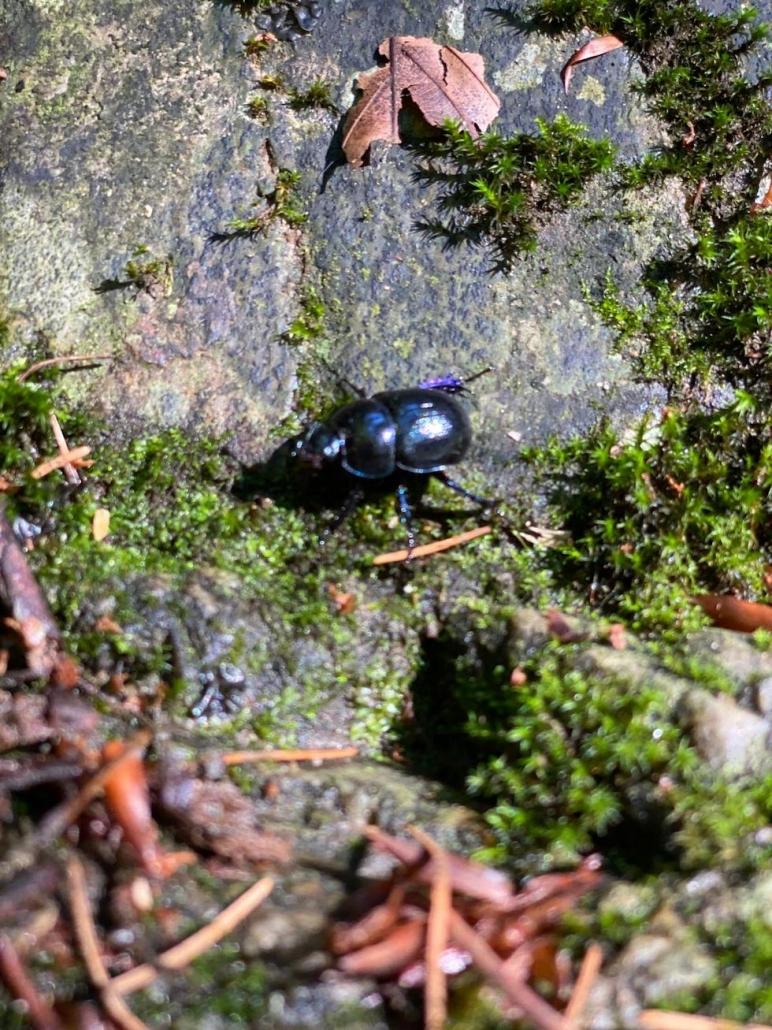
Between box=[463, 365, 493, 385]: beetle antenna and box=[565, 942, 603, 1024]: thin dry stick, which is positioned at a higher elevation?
box=[463, 365, 493, 385]: beetle antenna

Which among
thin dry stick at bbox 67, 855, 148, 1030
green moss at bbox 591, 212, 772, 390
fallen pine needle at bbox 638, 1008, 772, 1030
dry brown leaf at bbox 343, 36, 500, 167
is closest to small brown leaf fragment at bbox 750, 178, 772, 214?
green moss at bbox 591, 212, 772, 390

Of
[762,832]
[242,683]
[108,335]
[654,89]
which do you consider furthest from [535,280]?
[762,832]

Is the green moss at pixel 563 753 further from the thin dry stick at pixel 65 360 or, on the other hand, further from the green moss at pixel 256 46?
the green moss at pixel 256 46

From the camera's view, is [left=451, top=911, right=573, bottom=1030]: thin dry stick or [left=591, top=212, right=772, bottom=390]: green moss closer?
[left=451, top=911, right=573, bottom=1030]: thin dry stick

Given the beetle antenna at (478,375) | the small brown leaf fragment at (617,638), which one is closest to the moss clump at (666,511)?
the small brown leaf fragment at (617,638)

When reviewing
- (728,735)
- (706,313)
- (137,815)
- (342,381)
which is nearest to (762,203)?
(706,313)

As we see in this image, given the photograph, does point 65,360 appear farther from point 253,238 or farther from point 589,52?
point 589,52

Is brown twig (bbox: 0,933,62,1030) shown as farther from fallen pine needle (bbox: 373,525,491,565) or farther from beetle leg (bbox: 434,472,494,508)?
beetle leg (bbox: 434,472,494,508)
